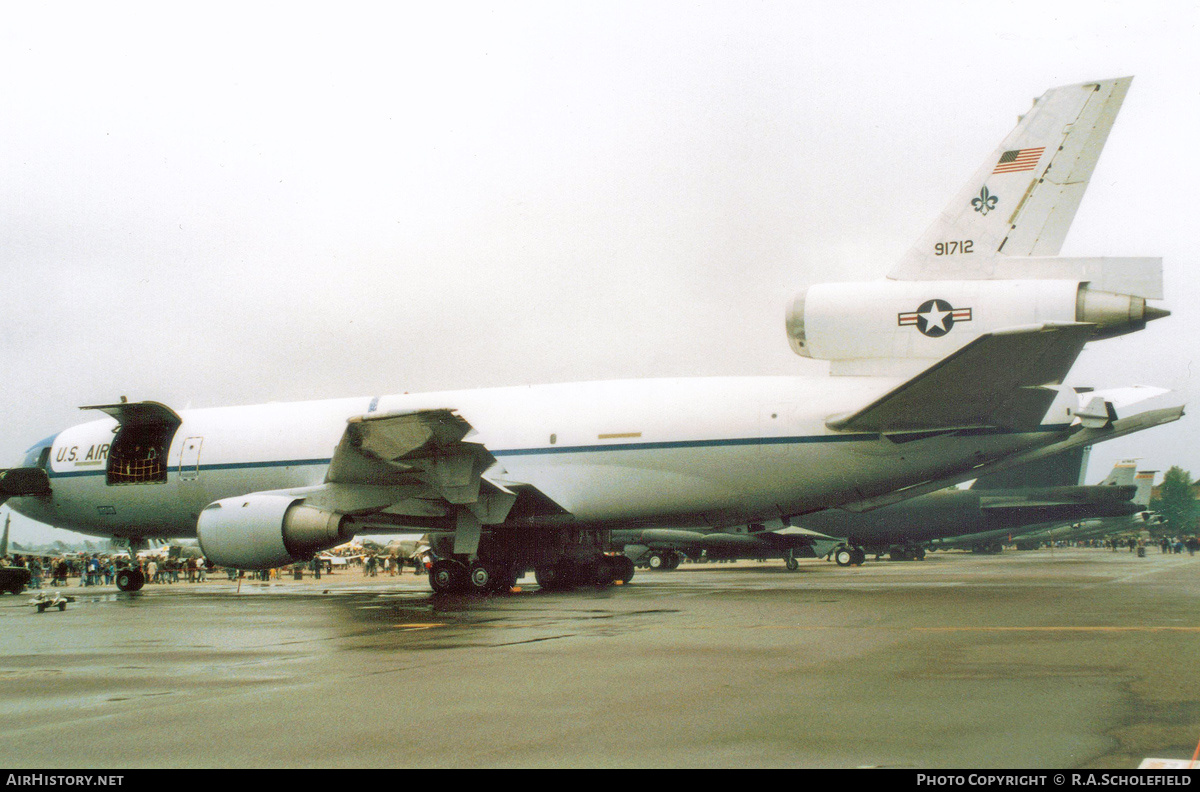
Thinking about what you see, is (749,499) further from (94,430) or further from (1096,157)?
(94,430)

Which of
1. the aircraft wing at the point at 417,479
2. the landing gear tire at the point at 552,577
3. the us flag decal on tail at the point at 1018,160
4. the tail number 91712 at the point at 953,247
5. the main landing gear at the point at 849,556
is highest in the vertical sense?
the us flag decal on tail at the point at 1018,160

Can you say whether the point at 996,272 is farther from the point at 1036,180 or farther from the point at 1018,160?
the point at 1018,160

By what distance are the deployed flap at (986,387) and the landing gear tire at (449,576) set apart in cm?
742

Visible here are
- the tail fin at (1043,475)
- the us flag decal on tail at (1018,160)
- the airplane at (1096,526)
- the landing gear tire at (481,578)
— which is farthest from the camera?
the airplane at (1096,526)

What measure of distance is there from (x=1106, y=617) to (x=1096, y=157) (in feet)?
24.5

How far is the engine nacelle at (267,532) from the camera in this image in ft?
53.3

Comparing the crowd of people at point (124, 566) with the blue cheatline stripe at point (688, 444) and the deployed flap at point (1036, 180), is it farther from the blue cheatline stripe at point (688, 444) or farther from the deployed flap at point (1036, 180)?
the deployed flap at point (1036, 180)

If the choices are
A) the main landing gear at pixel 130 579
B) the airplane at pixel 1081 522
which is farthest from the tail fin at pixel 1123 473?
the main landing gear at pixel 130 579

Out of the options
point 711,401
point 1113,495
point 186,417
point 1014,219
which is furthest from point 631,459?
point 1113,495

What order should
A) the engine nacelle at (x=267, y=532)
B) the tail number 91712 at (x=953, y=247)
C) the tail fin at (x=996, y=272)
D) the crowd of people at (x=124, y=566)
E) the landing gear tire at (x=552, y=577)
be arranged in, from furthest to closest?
the crowd of people at (x=124, y=566)
the landing gear tire at (x=552, y=577)
the engine nacelle at (x=267, y=532)
the tail number 91712 at (x=953, y=247)
the tail fin at (x=996, y=272)

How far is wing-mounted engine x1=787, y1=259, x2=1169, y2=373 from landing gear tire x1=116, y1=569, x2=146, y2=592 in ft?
51.8

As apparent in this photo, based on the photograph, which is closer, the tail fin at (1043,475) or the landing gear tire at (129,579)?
the landing gear tire at (129,579)

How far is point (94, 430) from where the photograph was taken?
851 inches

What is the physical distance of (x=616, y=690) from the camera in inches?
234
